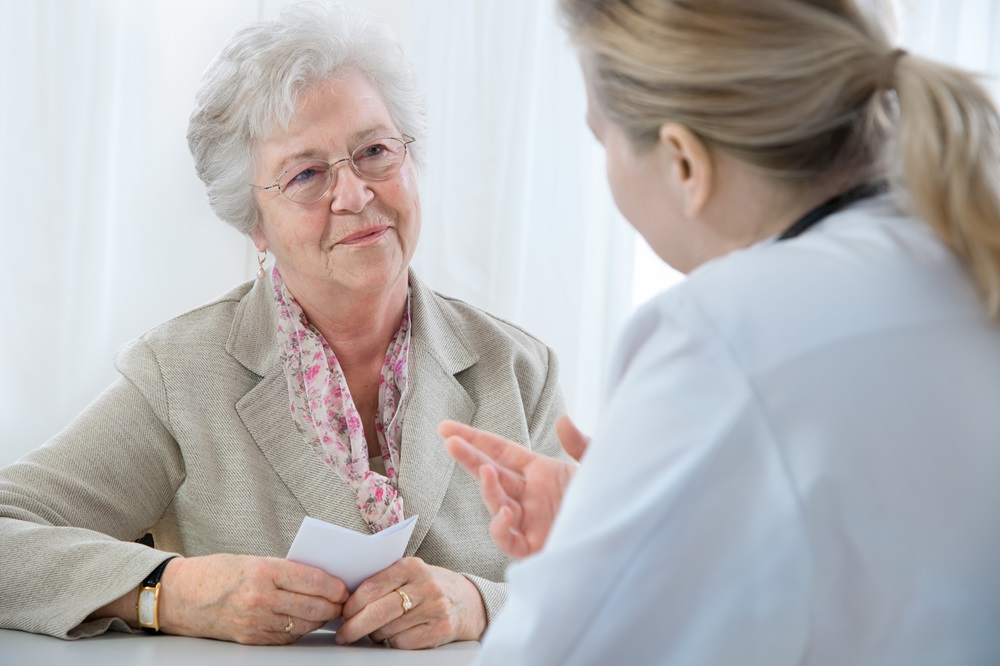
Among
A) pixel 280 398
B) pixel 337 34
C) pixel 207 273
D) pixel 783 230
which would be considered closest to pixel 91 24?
pixel 207 273

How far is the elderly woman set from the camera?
181cm

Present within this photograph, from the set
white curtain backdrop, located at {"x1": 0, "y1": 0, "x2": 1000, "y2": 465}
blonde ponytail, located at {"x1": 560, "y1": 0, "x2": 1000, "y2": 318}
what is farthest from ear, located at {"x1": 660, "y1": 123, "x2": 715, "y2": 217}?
white curtain backdrop, located at {"x1": 0, "y1": 0, "x2": 1000, "y2": 465}

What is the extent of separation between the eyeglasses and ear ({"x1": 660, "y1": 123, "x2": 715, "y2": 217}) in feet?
3.37

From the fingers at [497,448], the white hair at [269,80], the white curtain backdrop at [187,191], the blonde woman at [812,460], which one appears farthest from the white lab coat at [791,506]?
the white curtain backdrop at [187,191]

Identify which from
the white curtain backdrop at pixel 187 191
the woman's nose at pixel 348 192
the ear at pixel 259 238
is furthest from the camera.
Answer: the white curtain backdrop at pixel 187 191

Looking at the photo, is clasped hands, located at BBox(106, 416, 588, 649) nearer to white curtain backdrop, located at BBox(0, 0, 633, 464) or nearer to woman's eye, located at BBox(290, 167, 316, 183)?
woman's eye, located at BBox(290, 167, 316, 183)

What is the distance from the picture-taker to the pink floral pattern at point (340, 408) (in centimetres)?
188

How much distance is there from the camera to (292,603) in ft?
4.88

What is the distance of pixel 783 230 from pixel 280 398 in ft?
3.82

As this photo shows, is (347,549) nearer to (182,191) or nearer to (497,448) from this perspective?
(497,448)

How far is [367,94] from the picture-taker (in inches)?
78.0

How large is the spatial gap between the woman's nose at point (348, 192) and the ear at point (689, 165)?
99 cm

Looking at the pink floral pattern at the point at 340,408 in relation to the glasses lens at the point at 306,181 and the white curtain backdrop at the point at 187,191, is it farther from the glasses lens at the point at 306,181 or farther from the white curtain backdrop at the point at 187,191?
the white curtain backdrop at the point at 187,191

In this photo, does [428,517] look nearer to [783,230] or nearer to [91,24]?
[783,230]
